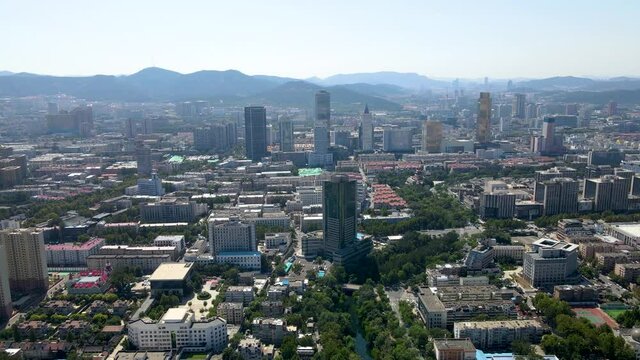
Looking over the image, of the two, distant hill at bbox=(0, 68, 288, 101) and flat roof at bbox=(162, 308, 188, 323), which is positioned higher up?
distant hill at bbox=(0, 68, 288, 101)

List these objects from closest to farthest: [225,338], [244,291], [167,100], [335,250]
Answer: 1. [225,338]
2. [244,291]
3. [335,250]
4. [167,100]

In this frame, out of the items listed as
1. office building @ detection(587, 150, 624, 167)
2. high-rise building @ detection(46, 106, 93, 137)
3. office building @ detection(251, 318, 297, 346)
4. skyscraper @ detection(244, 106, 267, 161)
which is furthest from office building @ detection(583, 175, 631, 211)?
high-rise building @ detection(46, 106, 93, 137)

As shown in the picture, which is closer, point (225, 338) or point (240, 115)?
point (225, 338)

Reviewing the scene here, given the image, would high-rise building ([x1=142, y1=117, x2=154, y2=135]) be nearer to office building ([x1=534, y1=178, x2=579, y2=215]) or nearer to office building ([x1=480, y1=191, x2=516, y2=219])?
office building ([x1=480, y1=191, x2=516, y2=219])

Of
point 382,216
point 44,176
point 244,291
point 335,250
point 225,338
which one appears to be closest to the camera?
point 225,338

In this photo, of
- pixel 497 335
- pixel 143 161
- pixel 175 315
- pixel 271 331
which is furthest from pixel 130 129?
pixel 497 335

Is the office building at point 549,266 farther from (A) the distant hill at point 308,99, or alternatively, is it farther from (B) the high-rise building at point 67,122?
(A) the distant hill at point 308,99

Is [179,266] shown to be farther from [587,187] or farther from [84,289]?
[587,187]

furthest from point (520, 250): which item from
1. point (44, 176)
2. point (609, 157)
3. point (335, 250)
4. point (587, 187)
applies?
point (44, 176)
